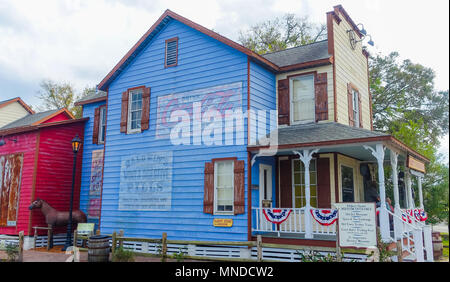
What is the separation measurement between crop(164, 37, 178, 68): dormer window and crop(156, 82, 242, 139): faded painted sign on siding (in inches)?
50.8

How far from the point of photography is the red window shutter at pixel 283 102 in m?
14.2

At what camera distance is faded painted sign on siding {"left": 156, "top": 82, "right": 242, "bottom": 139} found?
12.9 m

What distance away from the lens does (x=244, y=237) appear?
11.9 m

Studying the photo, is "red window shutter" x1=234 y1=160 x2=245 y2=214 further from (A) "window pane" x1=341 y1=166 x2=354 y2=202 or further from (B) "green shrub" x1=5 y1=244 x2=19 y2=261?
(B) "green shrub" x1=5 y1=244 x2=19 y2=261

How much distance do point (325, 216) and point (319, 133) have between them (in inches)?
108

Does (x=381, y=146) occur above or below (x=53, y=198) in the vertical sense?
above

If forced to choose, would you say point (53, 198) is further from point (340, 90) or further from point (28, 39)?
point (340, 90)

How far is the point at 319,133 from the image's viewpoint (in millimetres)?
12086

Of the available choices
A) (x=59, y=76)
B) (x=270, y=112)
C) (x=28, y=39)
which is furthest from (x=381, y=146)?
(x=59, y=76)

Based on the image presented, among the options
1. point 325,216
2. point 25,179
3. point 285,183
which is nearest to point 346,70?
point 285,183

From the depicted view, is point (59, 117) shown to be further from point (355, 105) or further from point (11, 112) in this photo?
point (355, 105)

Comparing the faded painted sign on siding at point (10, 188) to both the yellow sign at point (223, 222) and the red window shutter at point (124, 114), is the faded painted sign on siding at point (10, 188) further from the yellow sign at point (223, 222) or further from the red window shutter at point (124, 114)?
the yellow sign at point (223, 222)

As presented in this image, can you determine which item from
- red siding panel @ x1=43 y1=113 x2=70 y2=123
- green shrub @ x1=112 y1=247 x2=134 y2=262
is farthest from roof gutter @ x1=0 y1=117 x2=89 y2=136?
green shrub @ x1=112 y1=247 x2=134 y2=262

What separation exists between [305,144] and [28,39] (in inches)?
518
